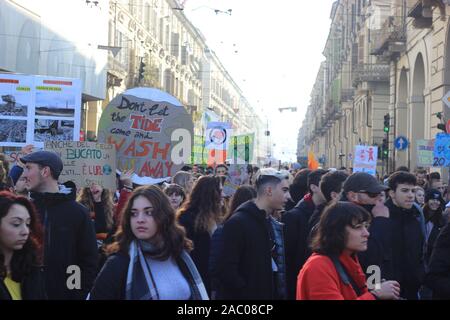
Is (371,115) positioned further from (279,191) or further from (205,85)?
(205,85)

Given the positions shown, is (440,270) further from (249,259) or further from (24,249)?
(24,249)

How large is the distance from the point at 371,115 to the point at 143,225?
3685cm

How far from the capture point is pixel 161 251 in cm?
392

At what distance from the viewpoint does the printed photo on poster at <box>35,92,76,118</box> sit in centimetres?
1138

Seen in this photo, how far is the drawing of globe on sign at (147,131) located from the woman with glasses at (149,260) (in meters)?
4.13

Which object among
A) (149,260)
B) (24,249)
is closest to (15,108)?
(24,249)

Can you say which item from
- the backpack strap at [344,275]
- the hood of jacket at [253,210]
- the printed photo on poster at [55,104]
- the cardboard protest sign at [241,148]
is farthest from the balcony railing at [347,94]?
the backpack strap at [344,275]

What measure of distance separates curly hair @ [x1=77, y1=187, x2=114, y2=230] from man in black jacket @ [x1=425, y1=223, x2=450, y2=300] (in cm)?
370

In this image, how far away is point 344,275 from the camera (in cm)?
391

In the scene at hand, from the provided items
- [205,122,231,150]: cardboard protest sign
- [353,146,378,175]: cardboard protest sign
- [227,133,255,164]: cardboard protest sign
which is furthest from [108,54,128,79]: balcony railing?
[353,146,378,175]: cardboard protest sign

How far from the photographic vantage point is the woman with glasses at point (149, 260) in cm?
373

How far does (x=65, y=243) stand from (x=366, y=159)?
528 inches

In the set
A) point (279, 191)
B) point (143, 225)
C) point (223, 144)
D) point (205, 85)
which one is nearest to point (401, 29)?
point (223, 144)

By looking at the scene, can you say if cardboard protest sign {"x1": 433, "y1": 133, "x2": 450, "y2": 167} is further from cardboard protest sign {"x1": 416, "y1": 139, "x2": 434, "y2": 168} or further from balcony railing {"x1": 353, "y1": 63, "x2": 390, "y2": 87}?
balcony railing {"x1": 353, "y1": 63, "x2": 390, "y2": 87}
